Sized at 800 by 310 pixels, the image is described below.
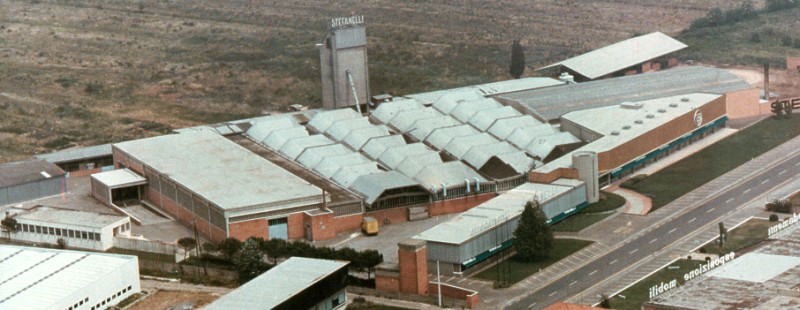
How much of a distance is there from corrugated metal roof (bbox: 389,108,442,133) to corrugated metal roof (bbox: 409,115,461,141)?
650 mm

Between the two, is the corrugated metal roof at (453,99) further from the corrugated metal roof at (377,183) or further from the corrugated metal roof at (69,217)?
the corrugated metal roof at (69,217)

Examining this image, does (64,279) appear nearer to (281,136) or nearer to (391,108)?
(281,136)

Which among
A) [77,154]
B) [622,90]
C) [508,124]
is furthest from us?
[622,90]

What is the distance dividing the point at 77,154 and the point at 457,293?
38.8 meters

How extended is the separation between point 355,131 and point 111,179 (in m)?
17.7

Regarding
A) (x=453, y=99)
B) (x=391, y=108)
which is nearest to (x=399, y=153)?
(x=391, y=108)

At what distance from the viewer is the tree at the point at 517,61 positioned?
123625mm

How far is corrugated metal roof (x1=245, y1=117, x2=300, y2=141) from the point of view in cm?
9950

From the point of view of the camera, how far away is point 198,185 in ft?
279

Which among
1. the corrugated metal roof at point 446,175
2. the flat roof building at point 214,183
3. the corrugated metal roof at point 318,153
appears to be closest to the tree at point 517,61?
the corrugated metal roof at point 318,153

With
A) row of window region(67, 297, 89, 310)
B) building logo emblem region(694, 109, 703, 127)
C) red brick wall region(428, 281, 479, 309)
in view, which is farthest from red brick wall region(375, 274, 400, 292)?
building logo emblem region(694, 109, 703, 127)

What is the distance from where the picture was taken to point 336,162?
91188 mm

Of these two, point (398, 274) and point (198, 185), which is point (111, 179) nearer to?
point (198, 185)

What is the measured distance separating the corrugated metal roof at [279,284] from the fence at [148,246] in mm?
10759
